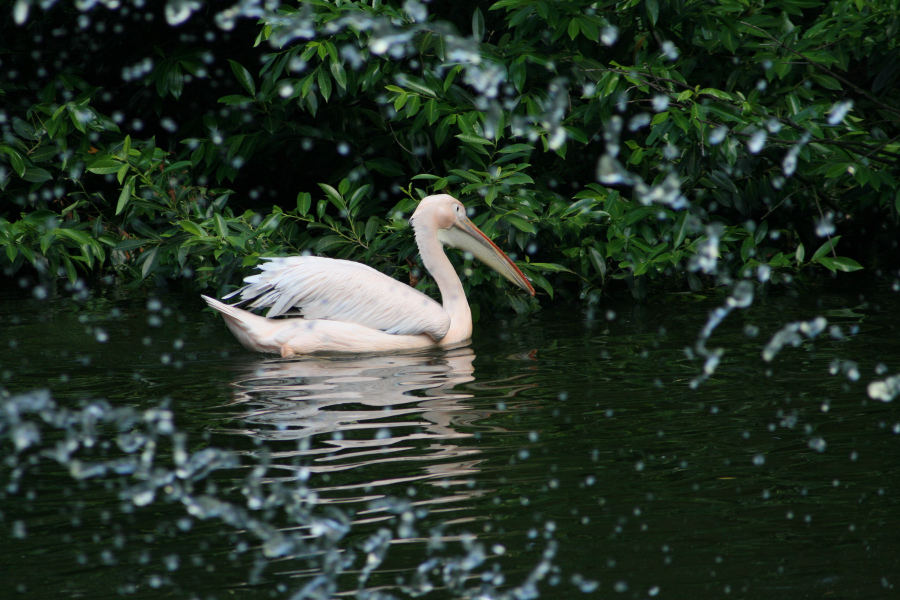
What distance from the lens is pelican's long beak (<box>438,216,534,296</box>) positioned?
751 centimetres

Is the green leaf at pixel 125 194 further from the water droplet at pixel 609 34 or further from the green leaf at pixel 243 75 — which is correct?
the water droplet at pixel 609 34

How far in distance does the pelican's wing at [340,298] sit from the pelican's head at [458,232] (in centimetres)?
64

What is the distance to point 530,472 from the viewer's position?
424 centimetres

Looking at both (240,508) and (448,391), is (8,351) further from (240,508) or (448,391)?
(240,508)

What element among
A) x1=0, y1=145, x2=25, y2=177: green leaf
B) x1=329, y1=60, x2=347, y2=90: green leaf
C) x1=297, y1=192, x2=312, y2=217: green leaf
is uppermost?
x1=329, y1=60, x2=347, y2=90: green leaf

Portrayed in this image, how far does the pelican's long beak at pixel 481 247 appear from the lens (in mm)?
7512

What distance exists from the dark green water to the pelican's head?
0.75m

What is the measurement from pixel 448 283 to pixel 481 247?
1.26 feet

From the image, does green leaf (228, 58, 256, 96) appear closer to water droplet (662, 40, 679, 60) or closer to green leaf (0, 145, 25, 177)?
green leaf (0, 145, 25, 177)

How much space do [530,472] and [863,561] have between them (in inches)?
49.0

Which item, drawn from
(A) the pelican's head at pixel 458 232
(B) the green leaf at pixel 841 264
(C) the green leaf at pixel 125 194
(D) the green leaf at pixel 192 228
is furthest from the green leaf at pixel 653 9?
(C) the green leaf at pixel 125 194

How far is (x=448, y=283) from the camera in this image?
735cm

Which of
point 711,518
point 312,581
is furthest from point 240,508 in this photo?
point 711,518

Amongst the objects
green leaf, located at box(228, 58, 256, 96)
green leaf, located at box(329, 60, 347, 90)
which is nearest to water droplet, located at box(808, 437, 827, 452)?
green leaf, located at box(329, 60, 347, 90)
